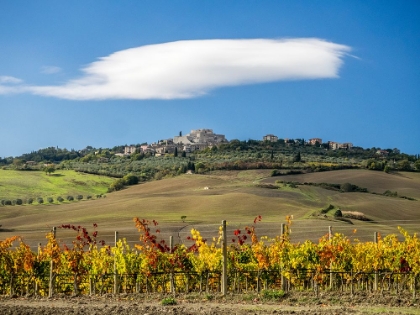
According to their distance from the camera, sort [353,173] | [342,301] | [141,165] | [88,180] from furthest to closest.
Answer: [141,165] < [88,180] < [353,173] < [342,301]

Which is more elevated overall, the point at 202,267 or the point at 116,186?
the point at 116,186

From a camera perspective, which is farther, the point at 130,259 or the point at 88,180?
the point at 88,180

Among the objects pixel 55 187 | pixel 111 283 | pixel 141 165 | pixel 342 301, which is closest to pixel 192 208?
pixel 55 187

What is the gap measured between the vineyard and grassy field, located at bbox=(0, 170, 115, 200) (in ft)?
297

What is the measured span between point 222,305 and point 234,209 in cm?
6164

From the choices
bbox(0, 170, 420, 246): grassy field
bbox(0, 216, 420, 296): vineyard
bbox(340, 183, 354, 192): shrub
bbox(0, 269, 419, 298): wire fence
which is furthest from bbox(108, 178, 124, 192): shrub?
bbox(0, 216, 420, 296): vineyard

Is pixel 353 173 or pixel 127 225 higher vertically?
pixel 353 173

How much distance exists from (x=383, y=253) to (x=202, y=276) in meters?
6.38

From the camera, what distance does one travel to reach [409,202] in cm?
8662

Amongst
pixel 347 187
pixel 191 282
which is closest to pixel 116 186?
pixel 347 187

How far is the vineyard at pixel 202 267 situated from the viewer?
20.5 meters

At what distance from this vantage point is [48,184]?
124000mm

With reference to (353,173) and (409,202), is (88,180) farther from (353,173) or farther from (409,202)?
(409,202)

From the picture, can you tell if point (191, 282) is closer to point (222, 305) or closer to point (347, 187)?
point (222, 305)
